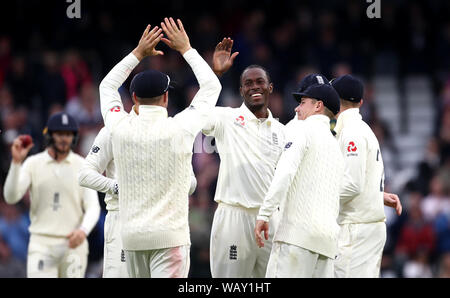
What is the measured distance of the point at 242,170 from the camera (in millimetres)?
8516

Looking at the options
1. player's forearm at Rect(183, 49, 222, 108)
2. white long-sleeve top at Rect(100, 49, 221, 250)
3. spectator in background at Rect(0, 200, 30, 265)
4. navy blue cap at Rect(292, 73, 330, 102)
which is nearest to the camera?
white long-sleeve top at Rect(100, 49, 221, 250)

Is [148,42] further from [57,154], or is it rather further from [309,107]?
[57,154]

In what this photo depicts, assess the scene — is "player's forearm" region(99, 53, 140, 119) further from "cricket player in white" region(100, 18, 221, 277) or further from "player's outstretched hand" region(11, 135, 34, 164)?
"player's outstretched hand" region(11, 135, 34, 164)

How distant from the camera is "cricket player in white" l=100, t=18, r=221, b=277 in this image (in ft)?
23.9

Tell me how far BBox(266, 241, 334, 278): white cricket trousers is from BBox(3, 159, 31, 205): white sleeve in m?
3.47

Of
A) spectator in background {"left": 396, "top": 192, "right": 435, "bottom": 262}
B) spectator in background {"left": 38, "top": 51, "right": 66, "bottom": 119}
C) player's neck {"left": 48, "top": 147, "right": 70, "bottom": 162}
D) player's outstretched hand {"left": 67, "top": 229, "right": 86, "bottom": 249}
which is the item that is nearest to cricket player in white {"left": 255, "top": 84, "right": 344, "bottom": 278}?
player's outstretched hand {"left": 67, "top": 229, "right": 86, "bottom": 249}

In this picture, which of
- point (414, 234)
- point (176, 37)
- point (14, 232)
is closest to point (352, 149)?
point (176, 37)

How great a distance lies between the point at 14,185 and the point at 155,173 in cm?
301

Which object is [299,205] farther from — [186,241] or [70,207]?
[70,207]

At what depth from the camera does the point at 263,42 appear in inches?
680

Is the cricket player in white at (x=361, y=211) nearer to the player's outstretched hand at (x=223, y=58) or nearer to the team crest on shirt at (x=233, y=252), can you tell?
the team crest on shirt at (x=233, y=252)

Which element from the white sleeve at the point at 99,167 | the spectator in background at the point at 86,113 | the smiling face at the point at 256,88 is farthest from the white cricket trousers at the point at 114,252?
the spectator in background at the point at 86,113

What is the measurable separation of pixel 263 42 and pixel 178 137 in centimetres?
1020

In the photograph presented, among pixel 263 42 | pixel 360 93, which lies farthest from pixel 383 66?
pixel 360 93
